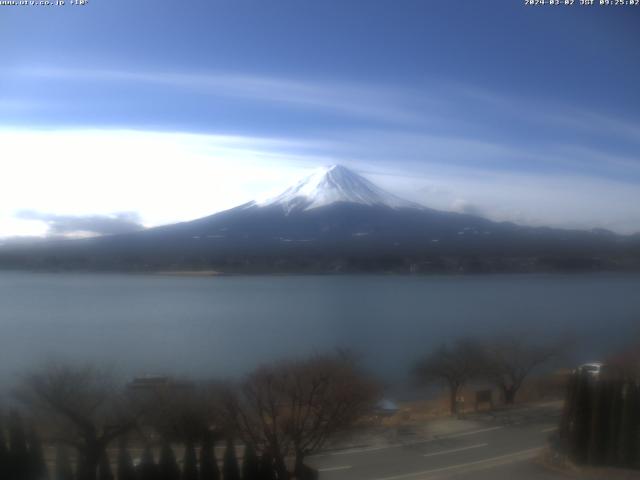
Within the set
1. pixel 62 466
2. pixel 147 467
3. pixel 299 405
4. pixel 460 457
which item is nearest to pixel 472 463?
pixel 460 457

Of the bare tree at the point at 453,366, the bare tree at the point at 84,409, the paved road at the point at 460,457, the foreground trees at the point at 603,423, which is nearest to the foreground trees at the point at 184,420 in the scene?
the bare tree at the point at 84,409

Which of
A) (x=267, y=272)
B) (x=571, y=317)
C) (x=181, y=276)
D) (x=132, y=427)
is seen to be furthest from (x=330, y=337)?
(x=571, y=317)

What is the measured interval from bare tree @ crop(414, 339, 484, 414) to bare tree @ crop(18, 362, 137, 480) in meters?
1.07

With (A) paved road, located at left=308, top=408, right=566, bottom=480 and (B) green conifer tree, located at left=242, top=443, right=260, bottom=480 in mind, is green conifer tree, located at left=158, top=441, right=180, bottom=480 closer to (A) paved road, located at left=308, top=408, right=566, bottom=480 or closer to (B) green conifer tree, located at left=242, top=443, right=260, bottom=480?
(B) green conifer tree, located at left=242, top=443, right=260, bottom=480

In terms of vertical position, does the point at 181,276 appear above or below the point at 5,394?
above

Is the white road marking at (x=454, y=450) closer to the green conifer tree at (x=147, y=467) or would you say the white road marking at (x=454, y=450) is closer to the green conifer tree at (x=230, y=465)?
the green conifer tree at (x=230, y=465)

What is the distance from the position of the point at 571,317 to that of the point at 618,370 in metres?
0.30

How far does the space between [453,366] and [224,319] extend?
0.89m

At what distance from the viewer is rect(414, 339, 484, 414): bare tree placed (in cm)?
225

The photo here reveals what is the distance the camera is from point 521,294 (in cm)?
241

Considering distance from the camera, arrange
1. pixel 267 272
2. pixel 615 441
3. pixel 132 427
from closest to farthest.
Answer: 1. pixel 132 427
2. pixel 267 272
3. pixel 615 441

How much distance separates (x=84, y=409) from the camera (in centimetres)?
202

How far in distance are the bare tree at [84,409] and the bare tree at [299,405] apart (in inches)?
15.8

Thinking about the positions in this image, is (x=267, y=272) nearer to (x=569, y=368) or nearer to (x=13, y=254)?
(x=13, y=254)
